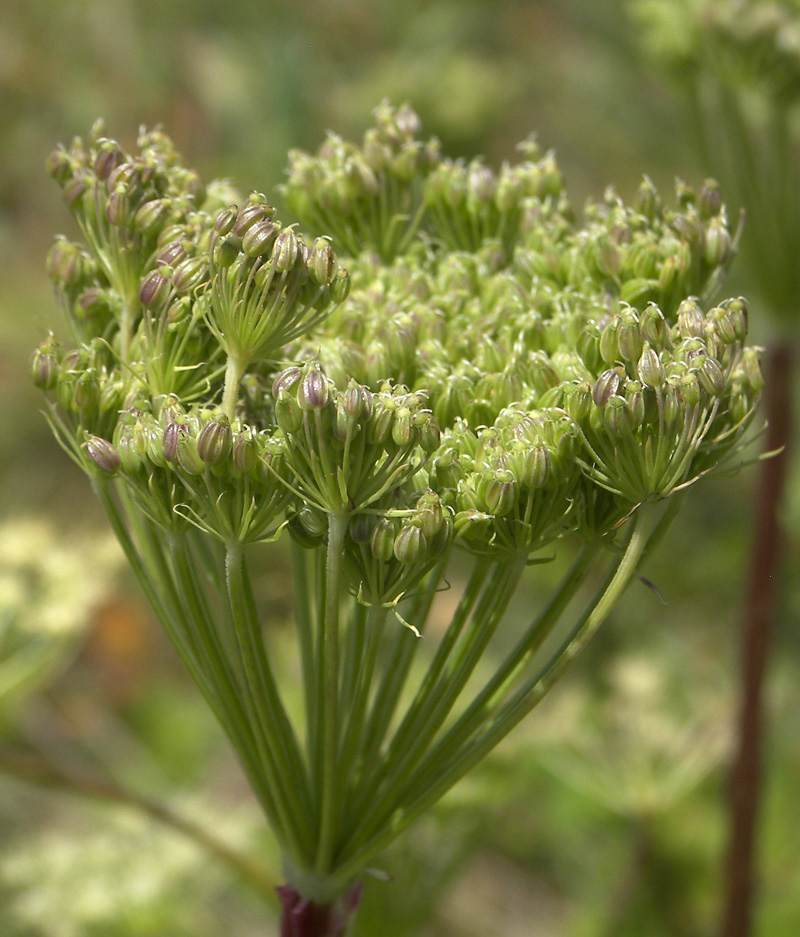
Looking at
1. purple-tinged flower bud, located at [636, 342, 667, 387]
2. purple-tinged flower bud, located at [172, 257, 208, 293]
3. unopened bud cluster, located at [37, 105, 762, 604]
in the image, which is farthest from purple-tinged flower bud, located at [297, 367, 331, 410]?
purple-tinged flower bud, located at [636, 342, 667, 387]

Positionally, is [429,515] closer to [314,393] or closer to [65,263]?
[314,393]

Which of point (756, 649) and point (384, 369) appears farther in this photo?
point (756, 649)

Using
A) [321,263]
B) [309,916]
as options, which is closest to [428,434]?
[321,263]

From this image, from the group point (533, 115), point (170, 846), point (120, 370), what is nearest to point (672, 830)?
point (170, 846)

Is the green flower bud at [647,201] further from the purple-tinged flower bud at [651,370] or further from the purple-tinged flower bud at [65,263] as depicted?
the purple-tinged flower bud at [65,263]

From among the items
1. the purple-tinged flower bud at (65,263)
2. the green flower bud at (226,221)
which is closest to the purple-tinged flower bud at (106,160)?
the purple-tinged flower bud at (65,263)

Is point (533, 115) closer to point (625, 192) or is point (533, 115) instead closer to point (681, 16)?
point (625, 192)
